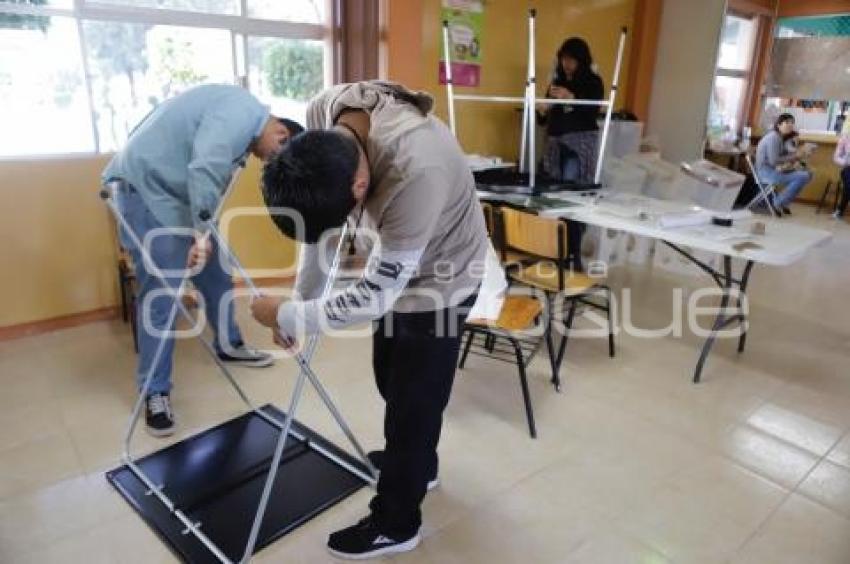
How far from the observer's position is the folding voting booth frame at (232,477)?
1.65 meters

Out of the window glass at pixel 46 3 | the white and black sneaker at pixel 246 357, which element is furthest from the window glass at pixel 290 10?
the white and black sneaker at pixel 246 357

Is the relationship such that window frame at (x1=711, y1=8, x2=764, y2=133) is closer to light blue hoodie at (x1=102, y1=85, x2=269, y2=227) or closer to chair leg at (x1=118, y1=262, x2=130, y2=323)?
light blue hoodie at (x1=102, y1=85, x2=269, y2=227)

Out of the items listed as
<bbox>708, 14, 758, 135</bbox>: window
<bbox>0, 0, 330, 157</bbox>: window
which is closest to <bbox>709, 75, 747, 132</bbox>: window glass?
<bbox>708, 14, 758, 135</bbox>: window

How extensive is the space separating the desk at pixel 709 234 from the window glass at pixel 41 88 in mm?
2198

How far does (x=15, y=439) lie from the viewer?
7.00ft

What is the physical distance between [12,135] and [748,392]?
3693 mm

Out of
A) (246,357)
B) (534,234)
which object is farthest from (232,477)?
(534,234)

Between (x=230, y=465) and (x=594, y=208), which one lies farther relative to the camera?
(x=594, y=208)

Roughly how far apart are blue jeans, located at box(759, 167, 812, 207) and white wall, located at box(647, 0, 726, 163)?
5.53 ft

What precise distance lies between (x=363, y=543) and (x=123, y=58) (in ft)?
8.94

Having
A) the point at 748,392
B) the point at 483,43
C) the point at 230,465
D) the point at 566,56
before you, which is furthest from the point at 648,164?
the point at 230,465

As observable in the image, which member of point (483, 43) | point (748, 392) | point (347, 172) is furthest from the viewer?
point (483, 43)

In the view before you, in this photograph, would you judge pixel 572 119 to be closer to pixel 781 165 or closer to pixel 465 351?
pixel 465 351

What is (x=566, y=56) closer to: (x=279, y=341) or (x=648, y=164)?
(x=648, y=164)
